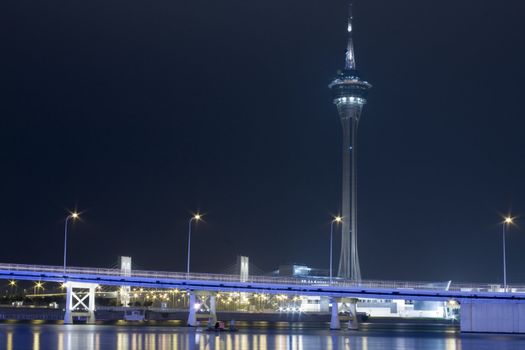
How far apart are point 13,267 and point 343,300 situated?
43097 mm

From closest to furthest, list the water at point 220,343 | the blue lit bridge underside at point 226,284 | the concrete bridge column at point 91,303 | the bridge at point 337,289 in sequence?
the water at point 220,343
the bridge at point 337,289
the blue lit bridge underside at point 226,284
the concrete bridge column at point 91,303

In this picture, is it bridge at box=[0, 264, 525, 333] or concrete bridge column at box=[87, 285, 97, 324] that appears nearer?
bridge at box=[0, 264, 525, 333]

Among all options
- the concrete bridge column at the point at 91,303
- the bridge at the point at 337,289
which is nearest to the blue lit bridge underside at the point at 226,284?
the bridge at the point at 337,289

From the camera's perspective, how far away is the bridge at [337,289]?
126 meters

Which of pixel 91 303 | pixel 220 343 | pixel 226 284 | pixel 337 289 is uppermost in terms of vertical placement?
pixel 226 284

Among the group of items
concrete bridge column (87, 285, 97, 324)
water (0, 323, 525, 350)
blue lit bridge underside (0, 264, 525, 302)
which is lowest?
water (0, 323, 525, 350)

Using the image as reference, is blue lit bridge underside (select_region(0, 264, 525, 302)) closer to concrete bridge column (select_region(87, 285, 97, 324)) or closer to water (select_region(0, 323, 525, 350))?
concrete bridge column (select_region(87, 285, 97, 324))

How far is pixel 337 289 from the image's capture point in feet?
456

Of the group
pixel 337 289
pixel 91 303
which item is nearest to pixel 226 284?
pixel 337 289

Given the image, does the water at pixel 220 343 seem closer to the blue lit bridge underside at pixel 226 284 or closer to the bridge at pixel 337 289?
the bridge at pixel 337 289

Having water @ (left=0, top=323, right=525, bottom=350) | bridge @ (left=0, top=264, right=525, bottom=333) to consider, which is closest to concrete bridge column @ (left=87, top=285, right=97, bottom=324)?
bridge @ (left=0, top=264, right=525, bottom=333)

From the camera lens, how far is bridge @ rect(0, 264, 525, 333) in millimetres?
126375

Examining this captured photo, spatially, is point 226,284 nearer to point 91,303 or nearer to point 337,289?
point 337,289

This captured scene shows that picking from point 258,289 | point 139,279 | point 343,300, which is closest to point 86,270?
point 139,279
